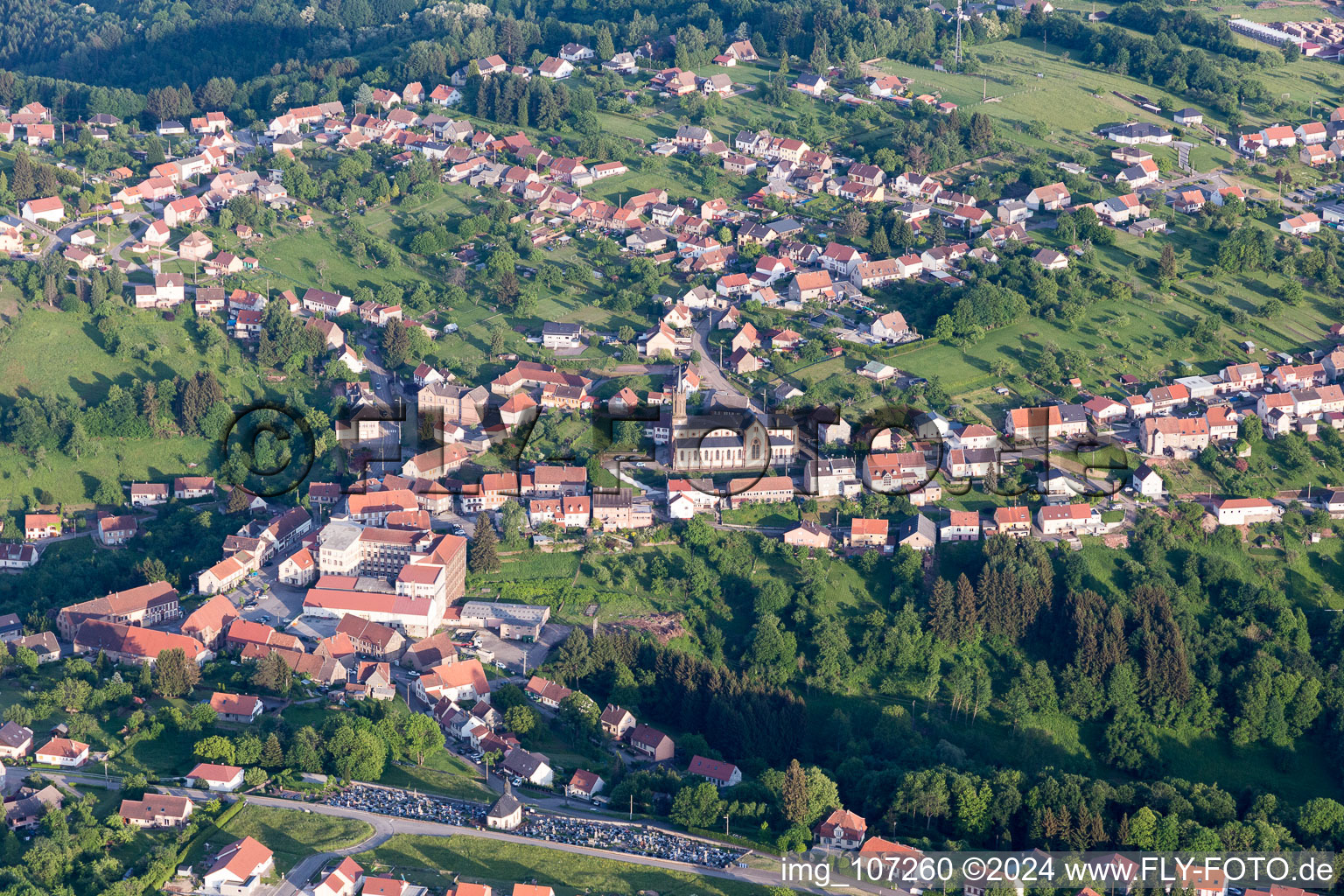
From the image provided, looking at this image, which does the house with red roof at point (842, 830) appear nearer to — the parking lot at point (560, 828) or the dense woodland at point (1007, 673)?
the dense woodland at point (1007, 673)

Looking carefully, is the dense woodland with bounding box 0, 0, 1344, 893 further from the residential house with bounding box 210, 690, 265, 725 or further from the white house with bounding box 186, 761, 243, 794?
the residential house with bounding box 210, 690, 265, 725

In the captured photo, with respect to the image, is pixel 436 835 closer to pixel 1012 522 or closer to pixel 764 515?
pixel 764 515

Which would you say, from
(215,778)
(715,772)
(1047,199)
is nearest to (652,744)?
(715,772)

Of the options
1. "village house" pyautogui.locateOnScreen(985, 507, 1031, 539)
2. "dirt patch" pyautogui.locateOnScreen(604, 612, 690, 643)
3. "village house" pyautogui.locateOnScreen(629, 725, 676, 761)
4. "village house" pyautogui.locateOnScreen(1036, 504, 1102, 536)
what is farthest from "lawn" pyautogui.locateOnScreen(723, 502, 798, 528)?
"village house" pyautogui.locateOnScreen(629, 725, 676, 761)

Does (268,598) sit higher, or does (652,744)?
(268,598)

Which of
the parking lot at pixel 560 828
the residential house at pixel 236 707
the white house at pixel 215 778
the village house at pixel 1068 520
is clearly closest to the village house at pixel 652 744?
the parking lot at pixel 560 828

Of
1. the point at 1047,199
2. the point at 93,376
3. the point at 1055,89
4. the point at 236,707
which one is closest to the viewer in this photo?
the point at 236,707
